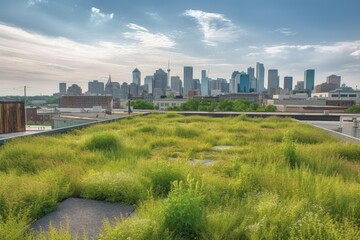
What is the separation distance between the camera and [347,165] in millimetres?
5766

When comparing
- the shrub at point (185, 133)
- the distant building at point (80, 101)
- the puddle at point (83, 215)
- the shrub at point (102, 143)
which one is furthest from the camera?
the distant building at point (80, 101)

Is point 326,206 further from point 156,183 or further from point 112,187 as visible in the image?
point 112,187

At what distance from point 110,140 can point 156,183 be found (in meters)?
3.81

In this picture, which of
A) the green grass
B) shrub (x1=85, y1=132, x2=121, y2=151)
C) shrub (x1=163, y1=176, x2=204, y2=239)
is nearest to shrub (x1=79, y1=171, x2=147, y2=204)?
the green grass

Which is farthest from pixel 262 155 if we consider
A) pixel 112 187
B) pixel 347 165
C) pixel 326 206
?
pixel 112 187

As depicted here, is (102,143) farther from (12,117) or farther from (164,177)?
(12,117)

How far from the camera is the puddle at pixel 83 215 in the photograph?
3.22 m

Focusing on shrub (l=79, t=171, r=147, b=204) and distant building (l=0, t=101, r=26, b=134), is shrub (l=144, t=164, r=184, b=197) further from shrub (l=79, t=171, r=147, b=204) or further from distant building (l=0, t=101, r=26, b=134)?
distant building (l=0, t=101, r=26, b=134)

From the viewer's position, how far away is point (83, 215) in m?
3.57

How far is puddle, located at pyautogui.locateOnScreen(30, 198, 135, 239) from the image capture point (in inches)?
127

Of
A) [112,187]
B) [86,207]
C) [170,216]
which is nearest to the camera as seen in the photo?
[170,216]

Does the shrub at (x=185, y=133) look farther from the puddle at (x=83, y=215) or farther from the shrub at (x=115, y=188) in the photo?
the puddle at (x=83, y=215)

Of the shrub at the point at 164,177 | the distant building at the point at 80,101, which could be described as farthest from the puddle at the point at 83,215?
the distant building at the point at 80,101

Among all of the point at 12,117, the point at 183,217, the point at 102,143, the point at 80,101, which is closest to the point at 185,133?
the point at 102,143
